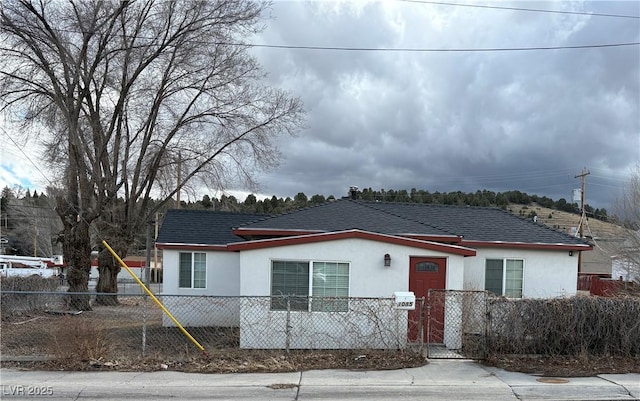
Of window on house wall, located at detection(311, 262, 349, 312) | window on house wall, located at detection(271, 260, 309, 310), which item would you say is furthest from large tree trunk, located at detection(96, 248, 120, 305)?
window on house wall, located at detection(311, 262, 349, 312)

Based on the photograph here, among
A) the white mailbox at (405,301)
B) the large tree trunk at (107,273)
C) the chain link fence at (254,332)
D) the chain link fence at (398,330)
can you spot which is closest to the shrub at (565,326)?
the chain link fence at (398,330)

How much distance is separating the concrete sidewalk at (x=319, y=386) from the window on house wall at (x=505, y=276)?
6419mm

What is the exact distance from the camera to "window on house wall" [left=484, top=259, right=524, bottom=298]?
48.4 ft

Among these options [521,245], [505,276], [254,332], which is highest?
[521,245]

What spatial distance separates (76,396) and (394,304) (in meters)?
5.59

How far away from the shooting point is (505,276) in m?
14.8

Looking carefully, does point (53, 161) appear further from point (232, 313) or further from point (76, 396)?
point (76, 396)

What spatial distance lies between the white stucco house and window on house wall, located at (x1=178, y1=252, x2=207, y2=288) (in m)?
0.03

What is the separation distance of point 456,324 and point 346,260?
2.87 meters

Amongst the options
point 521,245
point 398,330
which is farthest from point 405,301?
point 521,245

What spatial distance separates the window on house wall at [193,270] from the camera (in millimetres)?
16766

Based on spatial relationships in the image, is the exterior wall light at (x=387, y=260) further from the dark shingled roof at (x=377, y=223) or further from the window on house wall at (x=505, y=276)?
the window on house wall at (x=505, y=276)

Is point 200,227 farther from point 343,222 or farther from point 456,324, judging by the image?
point 456,324

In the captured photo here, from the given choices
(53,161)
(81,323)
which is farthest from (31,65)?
(81,323)
